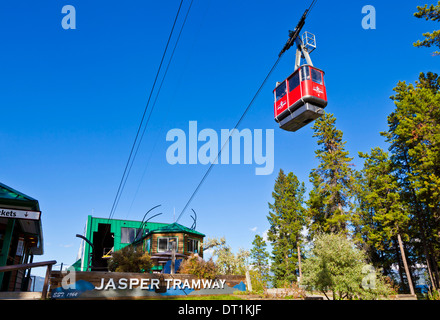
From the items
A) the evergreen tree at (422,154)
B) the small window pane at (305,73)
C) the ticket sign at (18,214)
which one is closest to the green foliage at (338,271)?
A: the evergreen tree at (422,154)

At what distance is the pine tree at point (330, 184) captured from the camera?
39.7 meters

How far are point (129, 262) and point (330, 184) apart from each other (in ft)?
104

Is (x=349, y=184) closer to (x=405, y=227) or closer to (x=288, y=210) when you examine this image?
(x=405, y=227)

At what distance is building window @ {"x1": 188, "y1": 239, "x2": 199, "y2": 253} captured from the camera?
117ft

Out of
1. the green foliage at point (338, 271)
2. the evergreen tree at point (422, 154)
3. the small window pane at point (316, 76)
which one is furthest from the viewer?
the evergreen tree at point (422, 154)

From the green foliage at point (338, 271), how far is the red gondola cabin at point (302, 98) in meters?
13.7

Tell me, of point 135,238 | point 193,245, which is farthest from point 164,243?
point 135,238

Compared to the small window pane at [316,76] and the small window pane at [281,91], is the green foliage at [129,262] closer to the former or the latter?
the small window pane at [281,91]

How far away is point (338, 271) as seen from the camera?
2283 cm

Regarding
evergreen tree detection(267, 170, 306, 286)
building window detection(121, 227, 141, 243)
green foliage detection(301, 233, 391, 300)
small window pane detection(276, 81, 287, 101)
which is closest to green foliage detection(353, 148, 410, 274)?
evergreen tree detection(267, 170, 306, 286)
